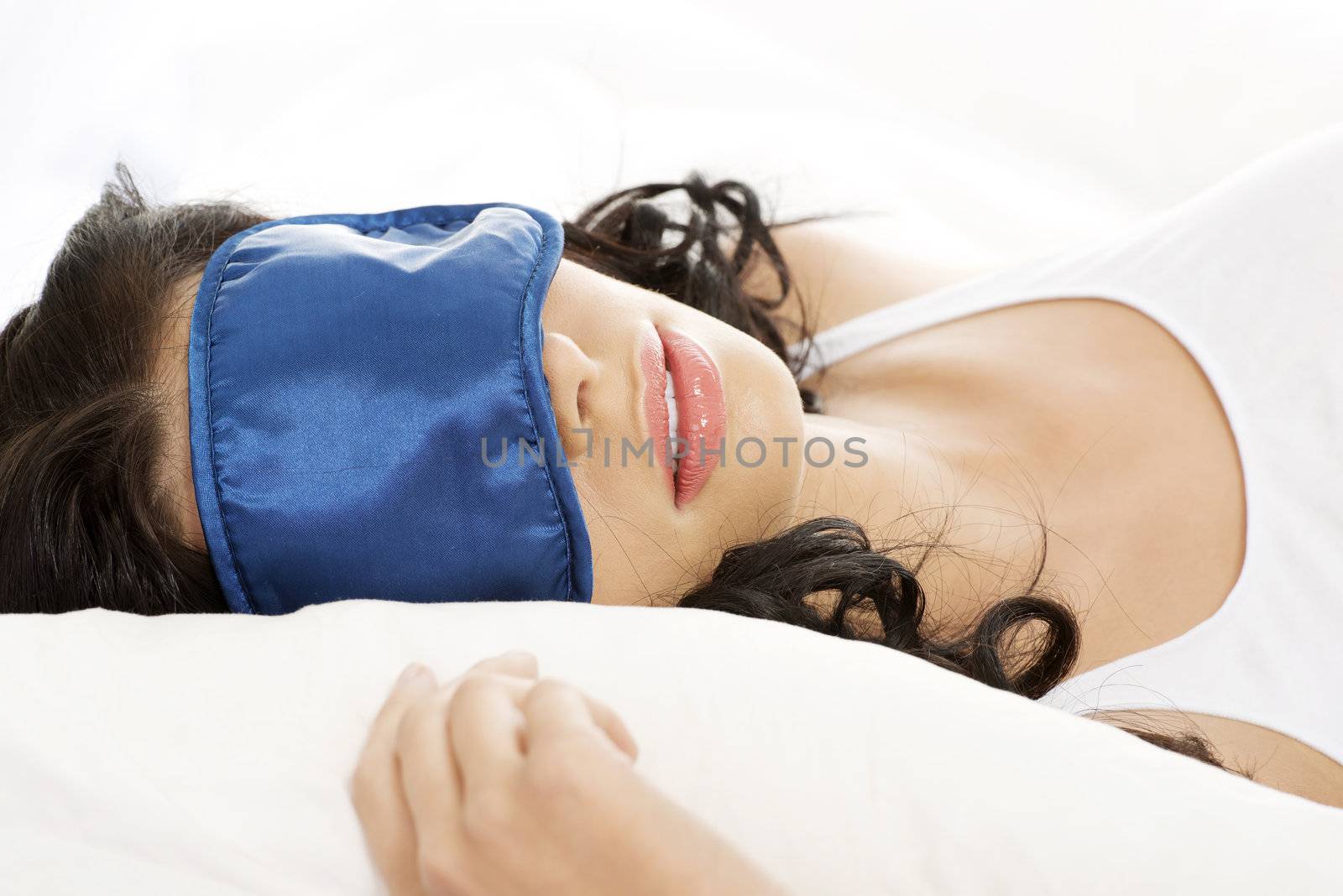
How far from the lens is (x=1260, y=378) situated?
3.35 feet

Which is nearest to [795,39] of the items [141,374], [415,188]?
[415,188]

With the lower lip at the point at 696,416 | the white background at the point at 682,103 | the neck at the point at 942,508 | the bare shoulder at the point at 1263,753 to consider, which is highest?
the white background at the point at 682,103

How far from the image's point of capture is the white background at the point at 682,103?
4.36ft

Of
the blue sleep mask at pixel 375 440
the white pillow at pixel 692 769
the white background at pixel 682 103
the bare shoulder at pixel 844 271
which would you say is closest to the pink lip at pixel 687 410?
the blue sleep mask at pixel 375 440

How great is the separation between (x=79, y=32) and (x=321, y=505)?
3.27ft

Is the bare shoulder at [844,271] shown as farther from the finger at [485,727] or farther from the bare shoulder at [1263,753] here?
the finger at [485,727]

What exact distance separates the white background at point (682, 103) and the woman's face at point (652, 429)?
57 centimetres

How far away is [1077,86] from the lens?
1.63m

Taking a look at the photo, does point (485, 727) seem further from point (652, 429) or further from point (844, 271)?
point (844, 271)

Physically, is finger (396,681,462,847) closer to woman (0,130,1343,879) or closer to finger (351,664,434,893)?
finger (351,664,434,893)

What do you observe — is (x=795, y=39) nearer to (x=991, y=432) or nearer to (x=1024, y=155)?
(x=1024, y=155)

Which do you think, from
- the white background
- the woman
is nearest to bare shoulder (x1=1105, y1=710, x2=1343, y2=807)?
the woman

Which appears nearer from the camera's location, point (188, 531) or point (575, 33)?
point (188, 531)

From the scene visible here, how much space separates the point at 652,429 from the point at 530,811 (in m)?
0.41
